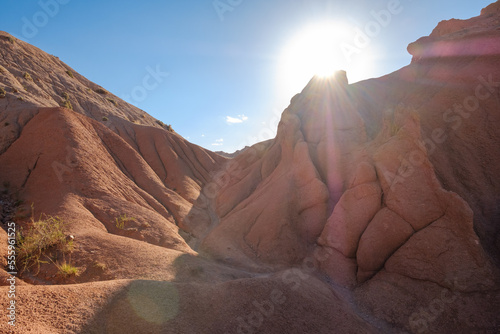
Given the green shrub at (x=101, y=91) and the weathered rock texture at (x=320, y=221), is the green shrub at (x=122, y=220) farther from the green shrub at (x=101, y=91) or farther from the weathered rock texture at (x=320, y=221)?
the green shrub at (x=101, y=91)

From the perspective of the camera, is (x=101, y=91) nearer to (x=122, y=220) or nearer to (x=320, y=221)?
(x=122, y=220)

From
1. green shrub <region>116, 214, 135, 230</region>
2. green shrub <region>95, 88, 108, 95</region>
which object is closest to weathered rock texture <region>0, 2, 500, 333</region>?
green shrub <region>116, 214, 135, 230</region>

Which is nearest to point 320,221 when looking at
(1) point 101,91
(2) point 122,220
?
(2) point 122,220

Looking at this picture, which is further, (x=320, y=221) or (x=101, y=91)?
(x=101, y=91)

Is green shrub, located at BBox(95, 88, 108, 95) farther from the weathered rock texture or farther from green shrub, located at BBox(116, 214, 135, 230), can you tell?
green shrub, located at BBox(116, 214, 135, 230)

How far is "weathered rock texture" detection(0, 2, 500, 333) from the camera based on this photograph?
17.7 ft

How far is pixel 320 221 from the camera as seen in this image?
11891mm

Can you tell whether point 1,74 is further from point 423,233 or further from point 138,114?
point 423,233

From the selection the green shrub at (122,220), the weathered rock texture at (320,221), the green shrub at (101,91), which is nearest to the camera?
the weathered rock texture at (320,221)

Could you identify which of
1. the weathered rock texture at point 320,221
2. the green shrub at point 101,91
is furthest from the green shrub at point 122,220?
the green shrub at point 101,91

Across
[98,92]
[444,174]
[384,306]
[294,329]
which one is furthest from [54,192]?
[98,92]

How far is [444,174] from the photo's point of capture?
9188mm

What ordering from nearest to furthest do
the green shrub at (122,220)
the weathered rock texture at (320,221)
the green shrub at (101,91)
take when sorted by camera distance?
1. the weathered rock texture at (320,221)
2. the green shrub at (122,220)
3. the green shrub at (101,91)

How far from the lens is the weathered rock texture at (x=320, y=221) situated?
5387 mm
